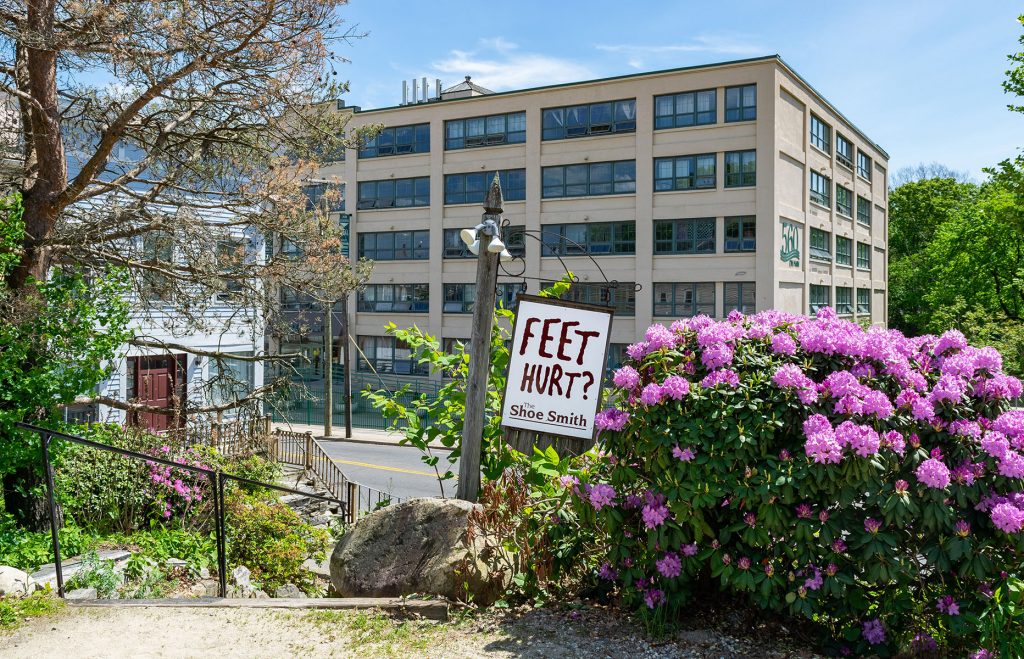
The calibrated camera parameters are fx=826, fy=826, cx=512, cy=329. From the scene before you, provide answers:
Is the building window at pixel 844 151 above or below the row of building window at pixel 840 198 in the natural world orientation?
above

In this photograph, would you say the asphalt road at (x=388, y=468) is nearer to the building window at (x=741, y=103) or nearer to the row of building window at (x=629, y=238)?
the row of building window at (x=629, y=238)

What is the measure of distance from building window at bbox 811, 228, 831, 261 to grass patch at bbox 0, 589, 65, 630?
40.6 m

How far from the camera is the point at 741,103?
3800 cm

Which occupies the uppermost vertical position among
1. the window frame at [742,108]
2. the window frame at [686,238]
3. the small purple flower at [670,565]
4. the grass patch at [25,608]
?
the window frame at [742,108]

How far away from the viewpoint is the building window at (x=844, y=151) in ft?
151

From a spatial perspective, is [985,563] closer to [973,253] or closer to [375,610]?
[375,610]

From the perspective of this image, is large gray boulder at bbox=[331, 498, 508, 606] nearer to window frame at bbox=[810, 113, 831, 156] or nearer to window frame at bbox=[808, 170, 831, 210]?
window frame at bbox=[808, 170, 831, 210]

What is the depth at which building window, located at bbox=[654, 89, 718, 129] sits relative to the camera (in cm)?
3859

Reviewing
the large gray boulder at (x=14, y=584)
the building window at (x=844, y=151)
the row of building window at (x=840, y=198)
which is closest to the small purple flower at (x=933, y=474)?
the large gray boulder at (x=14, y=584)

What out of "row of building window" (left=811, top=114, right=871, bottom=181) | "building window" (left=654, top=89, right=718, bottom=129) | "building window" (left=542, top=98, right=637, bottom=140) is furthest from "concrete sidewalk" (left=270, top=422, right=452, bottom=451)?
"row of building window" (left=811, top=114, right=871, bottom=181)

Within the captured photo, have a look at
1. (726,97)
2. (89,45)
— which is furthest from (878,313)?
(89,45)

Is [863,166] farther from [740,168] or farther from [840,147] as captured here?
[740,168]

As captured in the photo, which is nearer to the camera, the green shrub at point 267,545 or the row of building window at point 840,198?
the green shrub at point 267,545

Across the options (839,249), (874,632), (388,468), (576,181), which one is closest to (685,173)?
(576,181)
